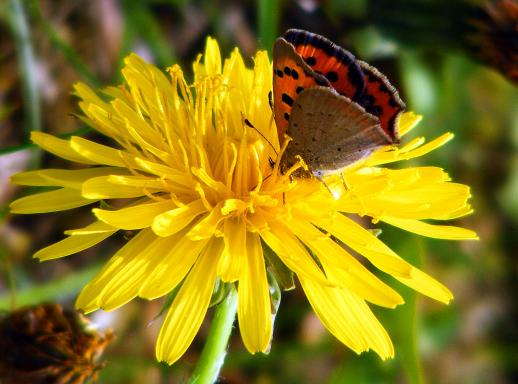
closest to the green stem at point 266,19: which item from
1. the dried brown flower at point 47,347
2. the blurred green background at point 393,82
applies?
the blurred green background at point 393,82

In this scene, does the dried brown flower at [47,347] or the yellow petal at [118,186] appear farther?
the dried brown flower at [47,347]

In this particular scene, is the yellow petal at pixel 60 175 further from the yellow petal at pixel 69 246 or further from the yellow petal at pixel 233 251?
the yellow petal at pixel 233 251

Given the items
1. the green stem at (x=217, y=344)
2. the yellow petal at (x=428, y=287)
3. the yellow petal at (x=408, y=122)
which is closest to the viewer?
the green stem at (x=217, y=344)

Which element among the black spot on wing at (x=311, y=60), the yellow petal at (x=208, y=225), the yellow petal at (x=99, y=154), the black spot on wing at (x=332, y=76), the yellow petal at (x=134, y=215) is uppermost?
the black spot on wing at (x=311, y=60)

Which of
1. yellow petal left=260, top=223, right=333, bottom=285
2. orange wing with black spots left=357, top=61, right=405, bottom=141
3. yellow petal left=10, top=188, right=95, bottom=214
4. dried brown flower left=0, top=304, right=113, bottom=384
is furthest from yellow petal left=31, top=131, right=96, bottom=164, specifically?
orange wing with black spots left=357, top=61, right=405, bottom=141

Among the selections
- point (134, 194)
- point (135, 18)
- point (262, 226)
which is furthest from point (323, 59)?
point (135, 18)
